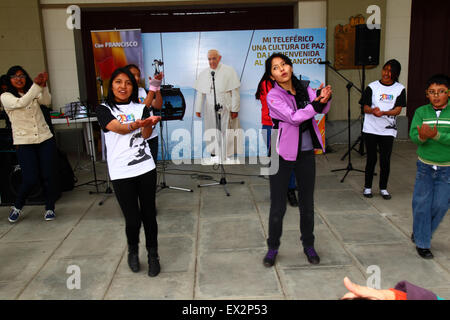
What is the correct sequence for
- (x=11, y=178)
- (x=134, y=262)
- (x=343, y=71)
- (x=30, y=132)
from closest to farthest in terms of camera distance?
(x=134, y=262) < (x=30, y=132) < (x=11, y=178) < (x=343, y=71)

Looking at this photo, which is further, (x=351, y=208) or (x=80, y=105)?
(x=80, y=105)

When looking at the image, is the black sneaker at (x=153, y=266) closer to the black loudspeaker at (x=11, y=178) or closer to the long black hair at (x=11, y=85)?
the long black hair at (x=11, y=85)

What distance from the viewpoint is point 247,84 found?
23.6 ft

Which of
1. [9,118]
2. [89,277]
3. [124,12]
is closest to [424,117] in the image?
[89,277]

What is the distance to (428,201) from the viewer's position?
3.37 metres

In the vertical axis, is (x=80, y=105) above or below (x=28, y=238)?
above

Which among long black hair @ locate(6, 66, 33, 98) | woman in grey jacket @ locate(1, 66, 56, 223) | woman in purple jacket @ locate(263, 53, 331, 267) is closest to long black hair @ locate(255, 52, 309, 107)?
woman in purple jacket @ locate(263, 53, 331, 267)

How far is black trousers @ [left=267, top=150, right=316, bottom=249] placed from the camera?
315cm

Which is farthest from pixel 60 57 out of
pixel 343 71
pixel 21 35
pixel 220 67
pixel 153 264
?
pixel 153 264

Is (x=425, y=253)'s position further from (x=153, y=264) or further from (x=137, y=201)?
(x=137, y=201)

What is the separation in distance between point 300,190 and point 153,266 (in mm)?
1350

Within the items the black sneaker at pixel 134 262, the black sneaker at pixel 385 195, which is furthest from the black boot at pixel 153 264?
the black sneaker at pixel 385 195

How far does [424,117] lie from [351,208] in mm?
1673

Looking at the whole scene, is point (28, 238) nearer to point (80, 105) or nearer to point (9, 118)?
point (9, 118)
